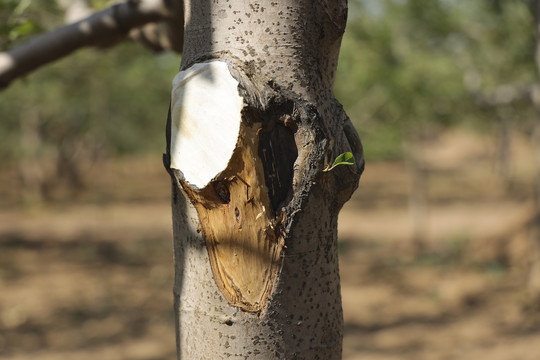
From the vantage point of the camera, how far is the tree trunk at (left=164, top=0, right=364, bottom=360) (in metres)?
0.93

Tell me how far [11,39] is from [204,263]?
131 cm

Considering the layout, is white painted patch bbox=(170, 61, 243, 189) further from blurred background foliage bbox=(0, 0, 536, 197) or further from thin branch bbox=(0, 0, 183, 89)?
blurred background foliage bbox=(0, 0, 536, 197)

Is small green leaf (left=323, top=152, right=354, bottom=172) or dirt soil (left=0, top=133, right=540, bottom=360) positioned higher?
dirt soil (left=0, top=133, right=540, bottom=360)

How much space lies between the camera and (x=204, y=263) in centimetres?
98

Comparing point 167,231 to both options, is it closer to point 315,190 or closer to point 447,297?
point 447,297

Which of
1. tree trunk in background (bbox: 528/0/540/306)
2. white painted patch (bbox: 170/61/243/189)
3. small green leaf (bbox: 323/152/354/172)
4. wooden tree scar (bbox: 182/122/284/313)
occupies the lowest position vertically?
wooden tree scar (bbox: 182/122/284/313)

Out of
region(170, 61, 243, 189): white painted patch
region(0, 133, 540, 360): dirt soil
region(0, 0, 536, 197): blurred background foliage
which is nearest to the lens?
region(170, 61, 243, 189): white painted patch

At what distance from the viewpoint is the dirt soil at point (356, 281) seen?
6.55 m

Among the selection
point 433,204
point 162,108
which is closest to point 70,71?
point 162,108

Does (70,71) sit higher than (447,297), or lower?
higher

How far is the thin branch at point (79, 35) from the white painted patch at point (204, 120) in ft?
2.32

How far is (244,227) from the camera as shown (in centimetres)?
94

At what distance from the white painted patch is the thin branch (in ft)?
2.32

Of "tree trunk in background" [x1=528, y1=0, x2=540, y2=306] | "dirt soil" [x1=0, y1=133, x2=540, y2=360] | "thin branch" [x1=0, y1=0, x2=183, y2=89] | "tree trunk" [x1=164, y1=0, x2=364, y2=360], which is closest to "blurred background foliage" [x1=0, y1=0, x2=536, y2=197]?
"tree trunk in background" [x1=528, y1=0, x2=540, y2=306]
